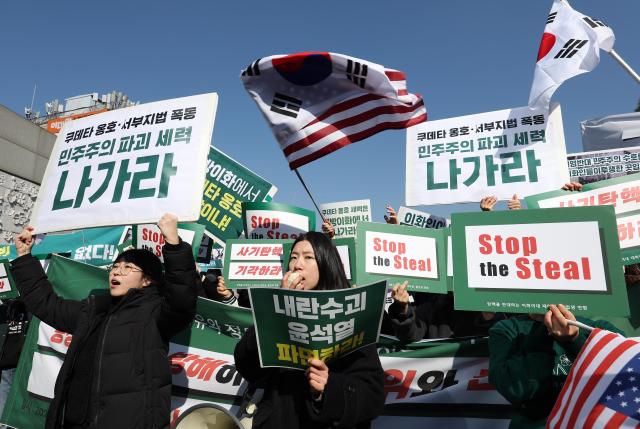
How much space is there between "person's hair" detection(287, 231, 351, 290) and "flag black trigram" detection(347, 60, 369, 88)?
124 inches

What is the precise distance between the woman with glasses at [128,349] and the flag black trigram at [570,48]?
4.91 m

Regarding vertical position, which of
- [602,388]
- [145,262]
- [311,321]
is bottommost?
[602,388]

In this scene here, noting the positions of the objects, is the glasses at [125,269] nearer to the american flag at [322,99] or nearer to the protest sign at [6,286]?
the american flag at [322,99]

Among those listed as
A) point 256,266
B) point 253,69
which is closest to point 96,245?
point 256,266

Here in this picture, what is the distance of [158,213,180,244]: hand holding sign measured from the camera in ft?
8.55

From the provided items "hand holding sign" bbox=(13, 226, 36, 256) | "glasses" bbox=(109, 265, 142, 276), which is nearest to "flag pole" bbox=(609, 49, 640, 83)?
"glasses" bbox=(109, 265, 142, 276)

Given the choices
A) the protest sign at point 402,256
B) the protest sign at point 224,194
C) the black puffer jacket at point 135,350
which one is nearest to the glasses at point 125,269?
the black puffer jacket at point 135,350

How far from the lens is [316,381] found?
1654mm

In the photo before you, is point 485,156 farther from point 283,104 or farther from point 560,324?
point 560,324

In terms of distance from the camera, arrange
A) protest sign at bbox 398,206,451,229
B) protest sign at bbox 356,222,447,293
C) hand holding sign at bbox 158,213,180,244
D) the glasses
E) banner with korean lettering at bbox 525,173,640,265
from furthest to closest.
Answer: protest sign at bbox 398,206,451,229 → protest sign at bbox 356,222,447,293 → banner with korean lettering at bbox 525,173,640,265 → the glasses → hand holding sign at bbox 158,213,180,244

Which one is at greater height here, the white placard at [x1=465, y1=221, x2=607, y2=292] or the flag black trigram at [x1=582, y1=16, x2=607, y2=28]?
the flag black trigram at [x1=582, y1=16, x2=607, y2=28]

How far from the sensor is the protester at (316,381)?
168cm

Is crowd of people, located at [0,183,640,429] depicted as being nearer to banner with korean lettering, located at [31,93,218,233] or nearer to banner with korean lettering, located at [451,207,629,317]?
banner with korean lettering, located at [451,207,629,317]

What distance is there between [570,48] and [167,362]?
5.45 metres
